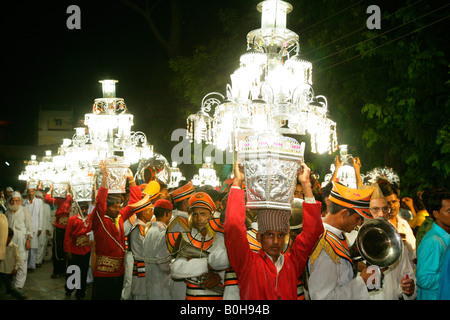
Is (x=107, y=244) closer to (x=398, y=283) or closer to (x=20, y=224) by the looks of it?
(x=398, y=283)

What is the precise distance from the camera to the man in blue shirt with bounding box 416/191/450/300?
4180mm

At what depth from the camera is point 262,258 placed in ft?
11.6

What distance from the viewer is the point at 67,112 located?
3812cm

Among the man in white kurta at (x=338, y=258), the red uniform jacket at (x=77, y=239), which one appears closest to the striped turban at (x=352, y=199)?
the man in white kurta at (x=338, y=258)

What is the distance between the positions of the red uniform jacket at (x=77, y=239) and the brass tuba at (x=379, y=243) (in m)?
6.54

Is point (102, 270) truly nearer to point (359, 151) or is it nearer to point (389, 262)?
point (389, 262)

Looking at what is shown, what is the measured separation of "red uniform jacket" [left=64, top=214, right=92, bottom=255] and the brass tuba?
654 cm

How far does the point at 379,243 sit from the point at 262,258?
38.8 inches

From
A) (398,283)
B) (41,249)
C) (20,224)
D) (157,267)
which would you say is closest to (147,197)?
(157,267)

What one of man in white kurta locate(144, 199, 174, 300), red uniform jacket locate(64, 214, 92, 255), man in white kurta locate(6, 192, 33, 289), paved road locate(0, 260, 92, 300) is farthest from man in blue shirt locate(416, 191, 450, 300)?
man in white kurta locate(6, 192, 33, 289)

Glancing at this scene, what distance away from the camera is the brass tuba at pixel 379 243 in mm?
3525

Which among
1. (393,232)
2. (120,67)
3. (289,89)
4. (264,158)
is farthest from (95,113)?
(120,67)

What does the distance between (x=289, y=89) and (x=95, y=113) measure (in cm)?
385

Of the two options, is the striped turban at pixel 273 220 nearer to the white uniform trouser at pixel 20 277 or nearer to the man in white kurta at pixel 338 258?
the man in white kurta at pixel 338 258
